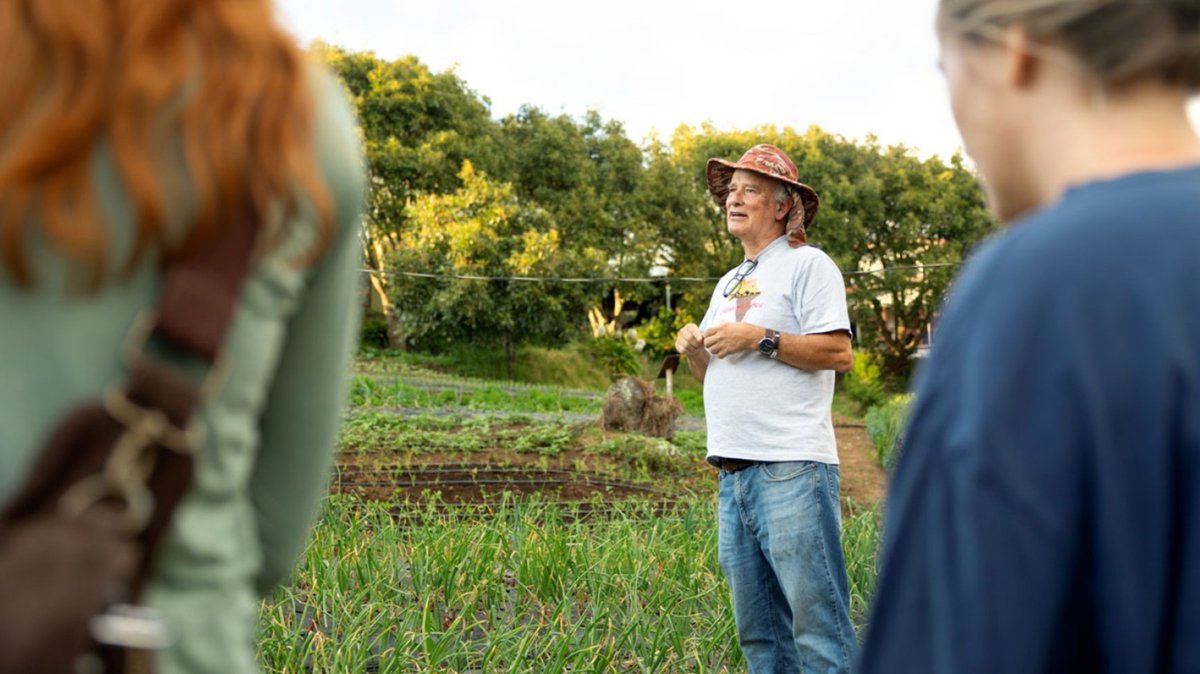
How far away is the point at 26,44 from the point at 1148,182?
845mm

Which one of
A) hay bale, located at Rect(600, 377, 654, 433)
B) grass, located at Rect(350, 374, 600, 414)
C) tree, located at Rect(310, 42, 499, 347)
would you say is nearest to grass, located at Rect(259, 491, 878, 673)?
hay bale, located at Rect(600, 377, 654, 433)

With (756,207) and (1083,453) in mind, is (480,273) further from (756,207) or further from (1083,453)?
(1083,453)

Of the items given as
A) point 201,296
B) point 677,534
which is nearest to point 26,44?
point 201,296

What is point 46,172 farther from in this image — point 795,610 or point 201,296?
point 795,610

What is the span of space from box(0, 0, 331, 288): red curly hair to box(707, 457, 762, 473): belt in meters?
2.46

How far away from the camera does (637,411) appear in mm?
11750

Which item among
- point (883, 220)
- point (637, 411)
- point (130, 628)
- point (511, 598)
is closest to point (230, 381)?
point (130, 628)

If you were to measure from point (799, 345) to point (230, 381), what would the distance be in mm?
2465

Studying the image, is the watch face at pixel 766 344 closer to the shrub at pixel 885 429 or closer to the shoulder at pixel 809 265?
the shoulder at pixel 809 265

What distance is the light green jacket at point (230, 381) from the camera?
77 centimetres

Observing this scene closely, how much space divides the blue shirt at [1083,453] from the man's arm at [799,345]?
88.9 inches

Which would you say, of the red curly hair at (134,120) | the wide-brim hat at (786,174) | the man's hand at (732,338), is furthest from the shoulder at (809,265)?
the red curly hair at (134,120)

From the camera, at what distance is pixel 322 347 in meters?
0.95

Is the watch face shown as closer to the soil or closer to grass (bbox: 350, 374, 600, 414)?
the soil
